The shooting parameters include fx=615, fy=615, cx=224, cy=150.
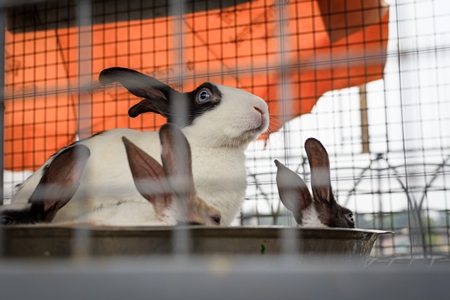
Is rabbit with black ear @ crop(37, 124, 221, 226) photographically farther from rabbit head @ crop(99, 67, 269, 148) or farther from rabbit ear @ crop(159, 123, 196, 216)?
rabbit head @ crop(99, 67, 269, 148)

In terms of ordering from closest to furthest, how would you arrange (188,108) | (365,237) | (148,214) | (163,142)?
(163,142)
(365,237)
(148,214)
(188,108)

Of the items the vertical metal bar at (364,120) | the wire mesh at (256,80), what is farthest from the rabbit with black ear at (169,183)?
the vertical metal bar at (364,120)

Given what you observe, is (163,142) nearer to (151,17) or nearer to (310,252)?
(310,252)

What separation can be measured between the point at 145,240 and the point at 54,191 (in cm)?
51

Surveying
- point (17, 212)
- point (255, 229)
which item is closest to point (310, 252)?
point (255, 229)

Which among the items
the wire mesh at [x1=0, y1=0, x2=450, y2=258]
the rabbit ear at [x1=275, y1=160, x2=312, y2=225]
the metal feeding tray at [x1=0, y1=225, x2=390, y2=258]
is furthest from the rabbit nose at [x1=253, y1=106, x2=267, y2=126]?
the metal feeding tray at [x1=0, y1=225, x2=390, y2=258]

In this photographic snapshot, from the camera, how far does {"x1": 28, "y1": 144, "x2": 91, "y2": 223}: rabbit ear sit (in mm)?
1433

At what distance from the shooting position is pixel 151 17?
2.72 meters

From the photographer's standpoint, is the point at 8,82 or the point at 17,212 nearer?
the point at 17,212

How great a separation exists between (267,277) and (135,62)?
2141 millimetres

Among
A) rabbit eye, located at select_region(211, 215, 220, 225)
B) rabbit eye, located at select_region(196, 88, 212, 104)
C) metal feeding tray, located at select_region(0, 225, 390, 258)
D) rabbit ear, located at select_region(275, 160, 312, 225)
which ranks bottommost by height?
metal feeding tray, located at select_region(0, 225, 390, 258)

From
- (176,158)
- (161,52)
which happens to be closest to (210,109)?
(176,158)

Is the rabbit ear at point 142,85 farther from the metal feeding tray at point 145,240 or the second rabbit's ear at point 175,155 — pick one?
the metal feeding tray at point 145,240

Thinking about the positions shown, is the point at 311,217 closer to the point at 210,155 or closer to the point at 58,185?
the point at 210,155
